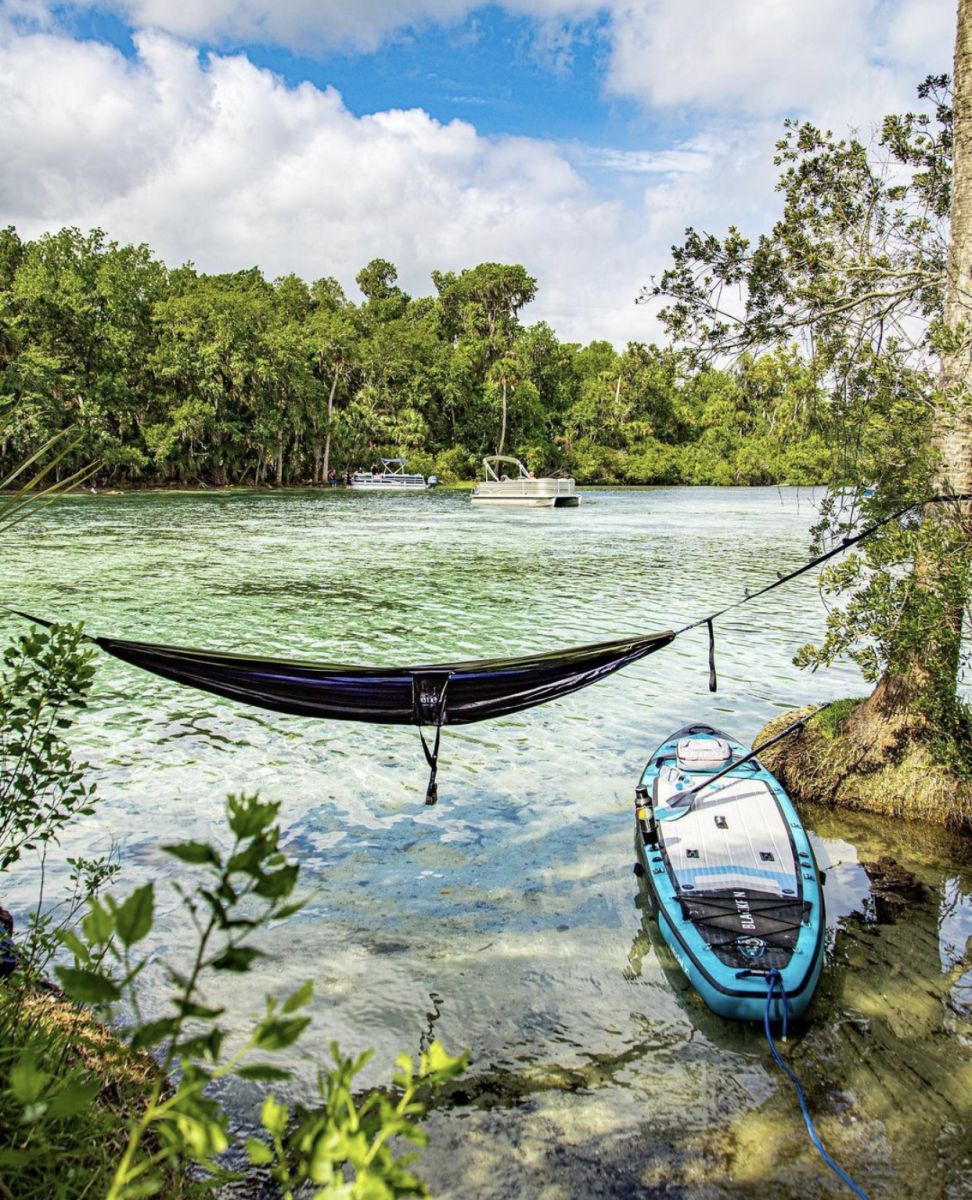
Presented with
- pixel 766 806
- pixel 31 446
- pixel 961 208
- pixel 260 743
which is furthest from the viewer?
pixel 31 446

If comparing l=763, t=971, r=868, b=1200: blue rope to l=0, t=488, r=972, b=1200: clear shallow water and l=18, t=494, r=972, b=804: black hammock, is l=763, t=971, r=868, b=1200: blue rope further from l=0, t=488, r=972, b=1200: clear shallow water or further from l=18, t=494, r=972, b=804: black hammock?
l=18, t=494, r=972, b=804: black hammock

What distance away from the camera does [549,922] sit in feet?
18.1

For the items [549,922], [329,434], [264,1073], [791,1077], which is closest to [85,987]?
[264,1073]

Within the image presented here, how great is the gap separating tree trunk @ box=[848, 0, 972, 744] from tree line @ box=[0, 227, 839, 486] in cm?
2444

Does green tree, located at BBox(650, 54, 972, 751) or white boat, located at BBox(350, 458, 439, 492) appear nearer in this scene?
green tree, located at BBox(650, 54, 972, 751)

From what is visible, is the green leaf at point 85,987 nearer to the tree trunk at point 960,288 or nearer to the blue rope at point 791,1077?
the blue rope at point 791,1077

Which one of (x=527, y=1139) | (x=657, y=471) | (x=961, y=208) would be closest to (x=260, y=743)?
(x=527, y=1139)

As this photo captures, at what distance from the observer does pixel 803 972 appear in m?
4.32

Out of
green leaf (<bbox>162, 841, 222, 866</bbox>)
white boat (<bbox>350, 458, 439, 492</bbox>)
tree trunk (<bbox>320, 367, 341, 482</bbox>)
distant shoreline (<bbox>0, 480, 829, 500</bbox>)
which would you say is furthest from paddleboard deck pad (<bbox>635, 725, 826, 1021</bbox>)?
tree trunk (<bbox>320, 367, 341, 482</bbox>)

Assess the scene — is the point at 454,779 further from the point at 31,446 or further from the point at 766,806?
the point at 31,446

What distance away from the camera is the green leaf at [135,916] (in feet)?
3.55

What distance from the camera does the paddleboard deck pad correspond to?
4332 millimetres

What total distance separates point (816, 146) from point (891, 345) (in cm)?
216

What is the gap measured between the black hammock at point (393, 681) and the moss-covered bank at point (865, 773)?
266 centimetres
